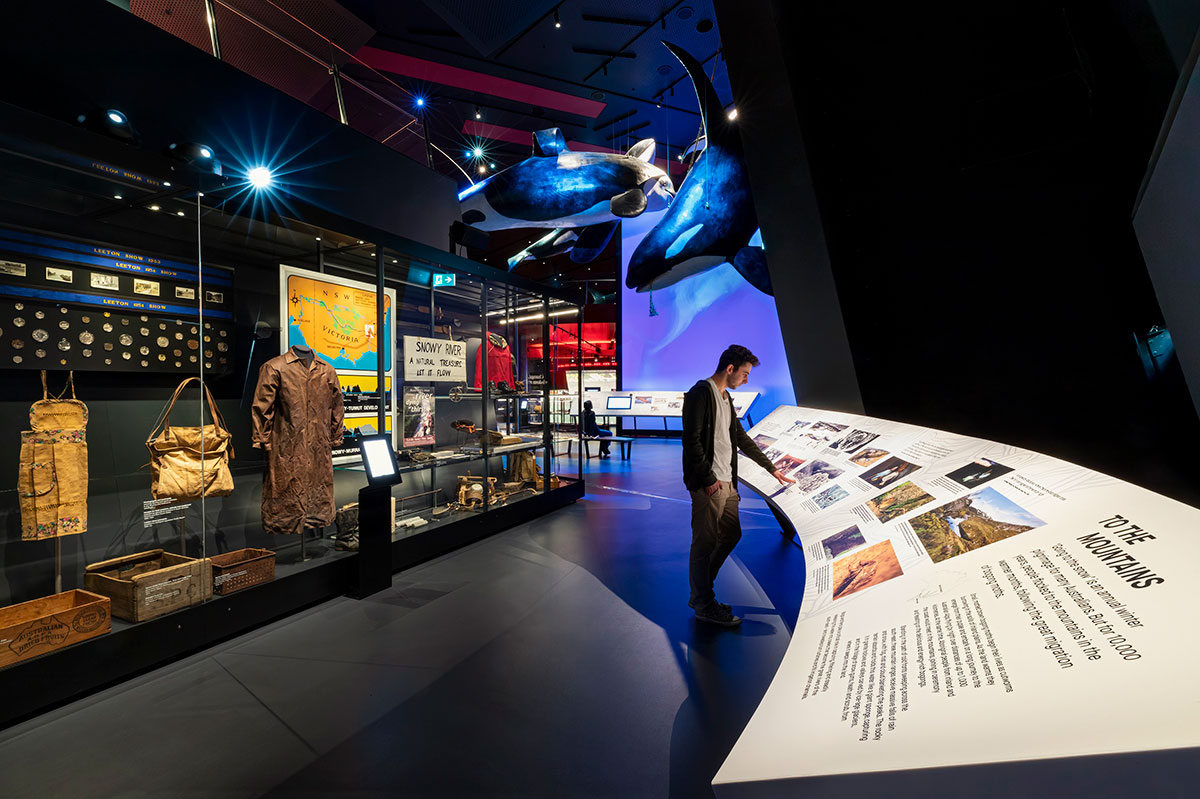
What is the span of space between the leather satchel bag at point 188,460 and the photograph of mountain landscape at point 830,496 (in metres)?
3.07

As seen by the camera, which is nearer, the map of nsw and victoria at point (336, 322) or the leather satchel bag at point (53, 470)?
the leather satchel bag at point (53, 470)

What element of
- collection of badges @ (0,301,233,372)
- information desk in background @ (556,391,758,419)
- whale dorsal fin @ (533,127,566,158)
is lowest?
information desk in background @ (556,391,758,419)

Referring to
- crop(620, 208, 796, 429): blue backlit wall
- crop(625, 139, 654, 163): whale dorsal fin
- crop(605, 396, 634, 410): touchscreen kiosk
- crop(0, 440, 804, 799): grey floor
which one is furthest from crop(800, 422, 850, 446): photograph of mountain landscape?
crop(605, 396, 634, 410): touchscreen kiosk

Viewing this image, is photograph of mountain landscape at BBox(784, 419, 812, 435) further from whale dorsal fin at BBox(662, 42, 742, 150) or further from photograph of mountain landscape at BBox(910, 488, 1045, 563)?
whale dorsal fin at BBox(662, 42, 742, 150)

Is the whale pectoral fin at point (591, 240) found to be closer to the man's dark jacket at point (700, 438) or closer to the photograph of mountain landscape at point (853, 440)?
the man's dark jacket at point (700, 438)

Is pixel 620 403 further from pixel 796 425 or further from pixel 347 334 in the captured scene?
pixel 796 425

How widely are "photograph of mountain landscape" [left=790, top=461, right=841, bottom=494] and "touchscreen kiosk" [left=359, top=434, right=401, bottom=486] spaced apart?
2.60 m

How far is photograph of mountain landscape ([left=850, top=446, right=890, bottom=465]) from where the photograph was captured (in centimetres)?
168

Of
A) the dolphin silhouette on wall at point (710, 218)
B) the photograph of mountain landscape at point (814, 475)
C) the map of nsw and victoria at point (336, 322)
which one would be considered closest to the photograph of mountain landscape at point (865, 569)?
the photograph of mountain landscape at point (814, 475)

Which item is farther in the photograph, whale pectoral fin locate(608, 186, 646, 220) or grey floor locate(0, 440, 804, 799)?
whale pectoral fin locate(608, 186, 646, 220)

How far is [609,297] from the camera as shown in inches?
688

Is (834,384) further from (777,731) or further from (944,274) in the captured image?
(777,731)

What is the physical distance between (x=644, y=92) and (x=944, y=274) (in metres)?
8.55

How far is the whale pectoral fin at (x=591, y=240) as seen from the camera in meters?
10.1
